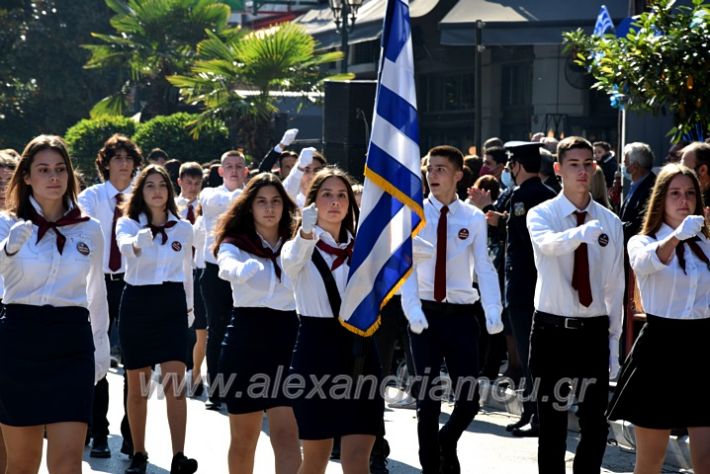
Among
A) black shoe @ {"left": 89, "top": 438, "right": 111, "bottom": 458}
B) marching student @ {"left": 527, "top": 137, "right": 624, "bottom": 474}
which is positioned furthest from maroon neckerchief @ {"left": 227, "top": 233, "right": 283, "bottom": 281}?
black shoe @ {"left": 89, "top": 438, "right": 111, "bottom": 458}

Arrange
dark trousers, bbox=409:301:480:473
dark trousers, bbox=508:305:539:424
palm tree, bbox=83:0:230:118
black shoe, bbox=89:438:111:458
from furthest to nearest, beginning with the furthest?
palm tree, bbox=83:0:230:118, dark trousers, bbox=508:305:539:424, black shoe, bbox=89:438:111:458, dark trousers, bbox=409:301:480:473

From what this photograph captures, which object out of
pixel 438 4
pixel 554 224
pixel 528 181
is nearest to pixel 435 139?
pixel 438 4

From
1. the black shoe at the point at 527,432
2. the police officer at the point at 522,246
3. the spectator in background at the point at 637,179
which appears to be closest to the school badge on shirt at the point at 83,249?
the police officer at the point at 522,246

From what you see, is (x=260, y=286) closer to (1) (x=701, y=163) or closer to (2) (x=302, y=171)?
(1) (x=701, y=163)

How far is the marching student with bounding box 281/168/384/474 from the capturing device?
6.70 m

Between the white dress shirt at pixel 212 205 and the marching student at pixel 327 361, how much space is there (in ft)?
17.3

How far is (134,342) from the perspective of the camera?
933 centimetres

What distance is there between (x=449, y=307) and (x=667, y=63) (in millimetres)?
2394

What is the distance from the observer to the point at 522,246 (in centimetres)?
1036

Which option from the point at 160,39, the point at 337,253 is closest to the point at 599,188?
the point at 337,253

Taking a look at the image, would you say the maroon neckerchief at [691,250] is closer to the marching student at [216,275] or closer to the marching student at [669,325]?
the marching student at [669,325]

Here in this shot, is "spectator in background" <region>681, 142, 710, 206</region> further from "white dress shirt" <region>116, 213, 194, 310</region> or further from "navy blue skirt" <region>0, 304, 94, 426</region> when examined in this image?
"navy blue skirt" <region>0, 304, 94, 426</region>

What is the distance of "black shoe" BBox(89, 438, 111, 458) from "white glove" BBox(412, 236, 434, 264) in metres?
3.09

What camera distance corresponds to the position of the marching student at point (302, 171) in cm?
1105
